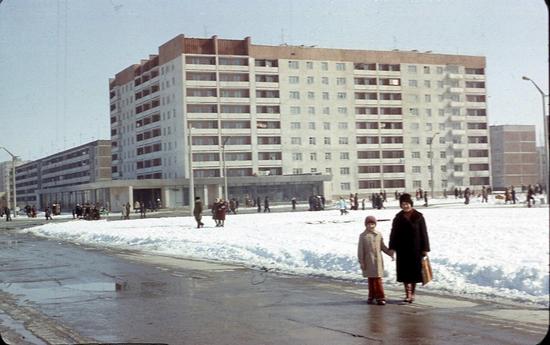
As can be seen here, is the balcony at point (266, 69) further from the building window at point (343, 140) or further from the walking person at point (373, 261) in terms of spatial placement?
the walking person at point (373, 261)

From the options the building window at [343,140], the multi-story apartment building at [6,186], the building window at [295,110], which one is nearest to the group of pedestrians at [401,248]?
the building window at [343,140]

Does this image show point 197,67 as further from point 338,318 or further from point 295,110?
point 338,318

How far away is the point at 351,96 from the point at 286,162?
114cm

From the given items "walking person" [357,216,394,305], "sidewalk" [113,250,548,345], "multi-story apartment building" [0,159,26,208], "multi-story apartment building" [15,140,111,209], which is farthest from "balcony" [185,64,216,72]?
"walking person" [357,216,394,305]

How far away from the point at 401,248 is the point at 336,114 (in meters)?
1.94

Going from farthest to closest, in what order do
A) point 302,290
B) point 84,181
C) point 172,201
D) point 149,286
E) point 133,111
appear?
point 149,286 → point 302,290 → point 172,201 → point 84,181 → point 133,111

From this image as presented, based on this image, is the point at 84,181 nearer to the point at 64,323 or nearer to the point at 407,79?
the point at 64,323

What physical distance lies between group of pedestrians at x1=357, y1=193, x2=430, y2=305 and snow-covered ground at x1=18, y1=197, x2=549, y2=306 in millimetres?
123

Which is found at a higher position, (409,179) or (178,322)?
(409,179)

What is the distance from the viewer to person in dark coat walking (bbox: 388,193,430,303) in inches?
194

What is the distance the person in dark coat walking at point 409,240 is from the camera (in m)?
4.94

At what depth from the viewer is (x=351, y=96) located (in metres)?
4.95

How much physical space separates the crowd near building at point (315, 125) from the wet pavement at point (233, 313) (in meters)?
1.24


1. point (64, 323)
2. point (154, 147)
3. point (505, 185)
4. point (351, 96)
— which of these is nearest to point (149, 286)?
point (64, 323)
